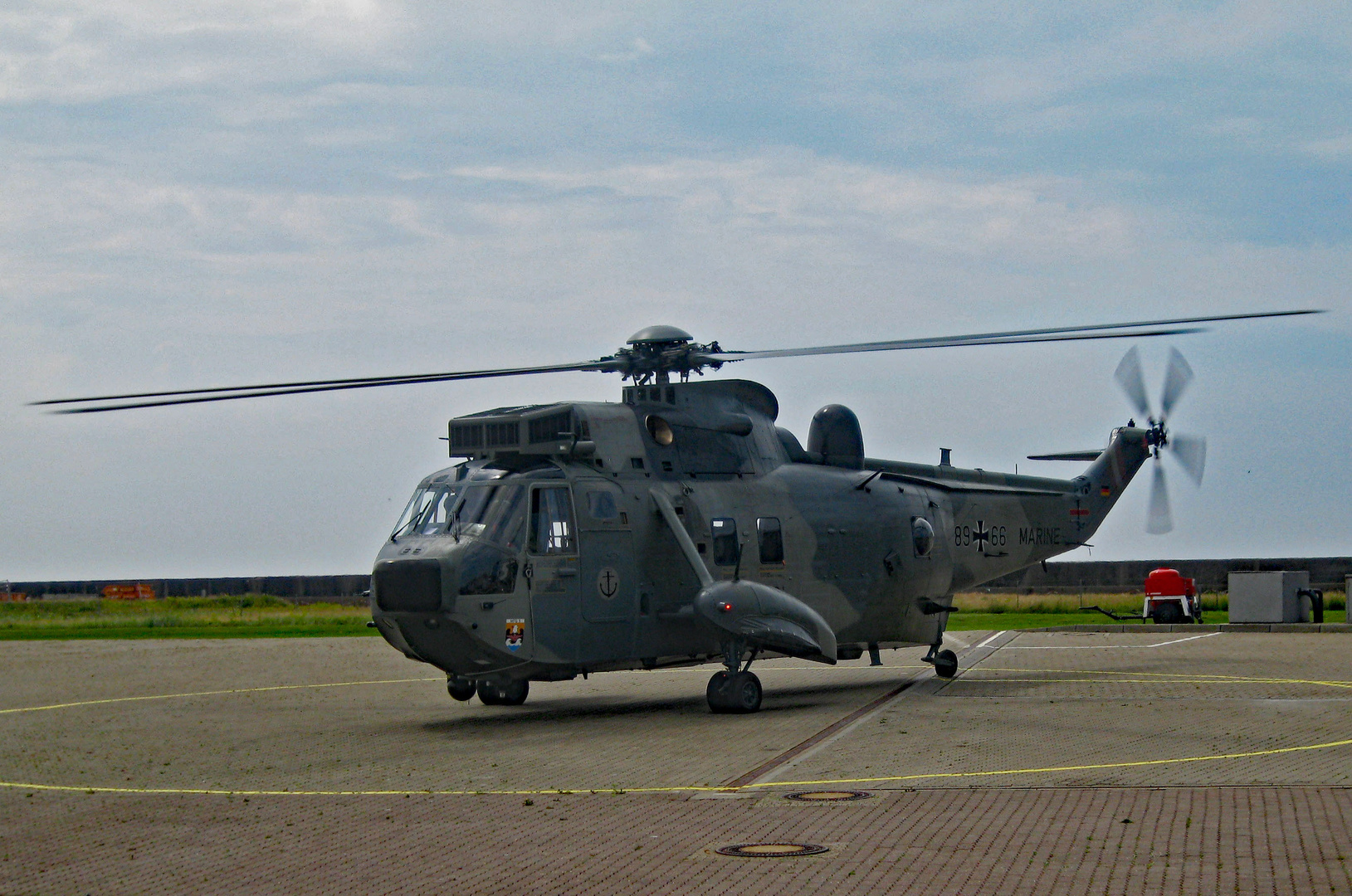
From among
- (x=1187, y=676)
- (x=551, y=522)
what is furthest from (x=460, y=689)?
(x=1187, y=676)

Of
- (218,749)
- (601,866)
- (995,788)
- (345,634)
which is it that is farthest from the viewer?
(345,634)

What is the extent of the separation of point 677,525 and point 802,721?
3.05m

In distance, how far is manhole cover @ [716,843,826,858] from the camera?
9.46 metres

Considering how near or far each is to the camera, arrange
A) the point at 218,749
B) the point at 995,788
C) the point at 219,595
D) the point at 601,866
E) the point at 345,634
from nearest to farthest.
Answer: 1. the point at 601,866
2. the point at 995,788
3. the point at 218,749
4. the point at 345,634
5. the point at 219,595

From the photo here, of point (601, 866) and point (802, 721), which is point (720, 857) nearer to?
point (601, 866)

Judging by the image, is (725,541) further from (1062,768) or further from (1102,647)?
(1102,647)

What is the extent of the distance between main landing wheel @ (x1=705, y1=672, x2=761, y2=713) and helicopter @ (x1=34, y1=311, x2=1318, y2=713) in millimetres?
24

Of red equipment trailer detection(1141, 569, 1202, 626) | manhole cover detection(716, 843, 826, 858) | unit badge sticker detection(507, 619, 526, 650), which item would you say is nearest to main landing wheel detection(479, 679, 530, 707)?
unit badge sticker detection(507, 619, 526, 650)

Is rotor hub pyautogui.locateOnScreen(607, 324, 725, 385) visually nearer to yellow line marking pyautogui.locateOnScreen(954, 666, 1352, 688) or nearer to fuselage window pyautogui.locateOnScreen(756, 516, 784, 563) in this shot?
fuselage window pyautogui.locateOnScreen(756, 516, 784, 563)

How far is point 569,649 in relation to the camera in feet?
59.0

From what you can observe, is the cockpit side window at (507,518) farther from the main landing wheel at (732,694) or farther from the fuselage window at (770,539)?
the fuselage window at (770,539)

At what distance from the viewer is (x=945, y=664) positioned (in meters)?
23.8

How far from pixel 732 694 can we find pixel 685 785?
6086 mm

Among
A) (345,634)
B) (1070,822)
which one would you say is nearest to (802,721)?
(1070,822)
